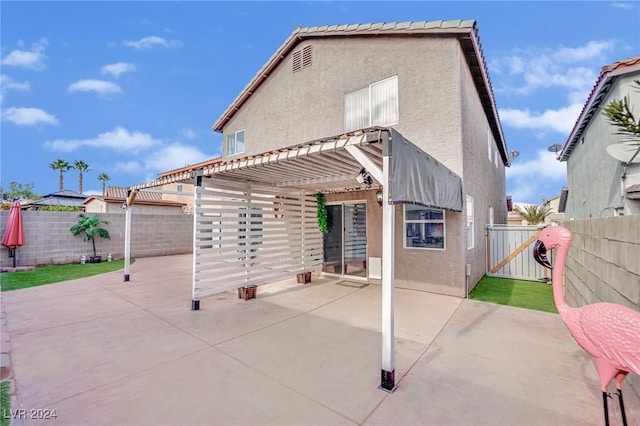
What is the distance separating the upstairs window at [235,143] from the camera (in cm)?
1190

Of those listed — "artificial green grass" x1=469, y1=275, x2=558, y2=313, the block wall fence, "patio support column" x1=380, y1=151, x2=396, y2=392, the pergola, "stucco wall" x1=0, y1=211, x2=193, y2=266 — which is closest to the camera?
the block wall fence

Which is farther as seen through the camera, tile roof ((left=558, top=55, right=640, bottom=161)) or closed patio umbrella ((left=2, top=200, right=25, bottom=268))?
closed patio umbrella ((left=2, top=200, right=25, bottom=268))

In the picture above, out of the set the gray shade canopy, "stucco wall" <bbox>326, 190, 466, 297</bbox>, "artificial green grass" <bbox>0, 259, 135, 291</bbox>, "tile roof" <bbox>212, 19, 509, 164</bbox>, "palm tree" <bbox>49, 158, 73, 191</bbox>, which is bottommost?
"artificial green grass" <bbox>0, 259, 135, 291</bbox>

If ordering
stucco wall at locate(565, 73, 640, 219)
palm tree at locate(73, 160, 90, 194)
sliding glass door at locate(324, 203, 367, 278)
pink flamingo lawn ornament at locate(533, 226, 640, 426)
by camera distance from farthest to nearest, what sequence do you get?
palm tree at locate(73, 160, 90, 194) < sliding glass door at locate(324, 203, 367, 278) < stucco wall at locate(565, 73, 640, 219) < pink flamingo lawn ornament at locate(533, 226, 640, 426)

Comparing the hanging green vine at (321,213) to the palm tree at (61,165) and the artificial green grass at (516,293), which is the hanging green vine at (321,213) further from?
the palm tree at (61,165)

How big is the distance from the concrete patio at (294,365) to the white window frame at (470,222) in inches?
73.1

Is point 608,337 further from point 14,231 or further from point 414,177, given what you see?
point 14,231

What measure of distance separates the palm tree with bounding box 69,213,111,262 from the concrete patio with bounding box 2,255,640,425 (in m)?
6.13

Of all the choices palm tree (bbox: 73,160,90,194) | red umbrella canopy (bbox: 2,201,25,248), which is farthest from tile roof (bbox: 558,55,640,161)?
palm tree (bbox: 73,160,90,194)

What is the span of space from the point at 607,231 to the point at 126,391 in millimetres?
5690

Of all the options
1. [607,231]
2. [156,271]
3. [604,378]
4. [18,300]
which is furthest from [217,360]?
→ [156,271]

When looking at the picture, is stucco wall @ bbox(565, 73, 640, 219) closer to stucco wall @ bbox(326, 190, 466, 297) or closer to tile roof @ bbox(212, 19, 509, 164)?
tile roof @ bbox(212, 19, 509, 164)

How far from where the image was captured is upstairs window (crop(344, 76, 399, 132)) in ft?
24.9

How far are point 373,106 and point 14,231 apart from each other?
12.3 meters
